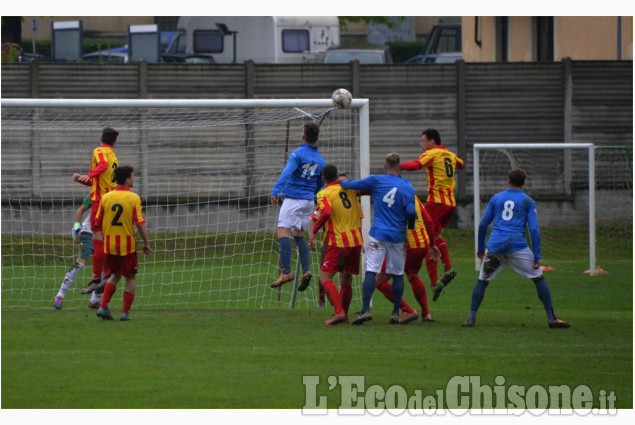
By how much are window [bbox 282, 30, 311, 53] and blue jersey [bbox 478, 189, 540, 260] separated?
72.2ft

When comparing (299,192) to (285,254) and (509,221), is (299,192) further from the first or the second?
(509,221)

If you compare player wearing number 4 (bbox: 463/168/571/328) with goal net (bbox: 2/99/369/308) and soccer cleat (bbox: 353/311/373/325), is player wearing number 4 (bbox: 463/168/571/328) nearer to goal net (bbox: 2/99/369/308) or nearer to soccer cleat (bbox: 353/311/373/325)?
soccer cleat (bbox: 353/311/373/325)

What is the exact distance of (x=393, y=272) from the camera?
11.3 m

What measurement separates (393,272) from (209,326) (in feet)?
6.90

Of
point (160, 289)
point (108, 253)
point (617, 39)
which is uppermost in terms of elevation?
point (617, 39)

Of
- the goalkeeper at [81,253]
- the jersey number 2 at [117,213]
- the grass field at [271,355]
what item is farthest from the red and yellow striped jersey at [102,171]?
the grass field at [271,355]

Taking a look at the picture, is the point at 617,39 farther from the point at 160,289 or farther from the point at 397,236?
the point at 397,236

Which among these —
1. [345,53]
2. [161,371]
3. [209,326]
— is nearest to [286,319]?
[209,326]

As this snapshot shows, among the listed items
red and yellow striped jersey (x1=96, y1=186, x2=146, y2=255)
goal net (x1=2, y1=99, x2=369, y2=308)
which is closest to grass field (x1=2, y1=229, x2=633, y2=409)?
red and yellow striped jersey (x1=96, y1=186, x2=146, y2=255)

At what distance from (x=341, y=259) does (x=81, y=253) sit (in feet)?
12.0

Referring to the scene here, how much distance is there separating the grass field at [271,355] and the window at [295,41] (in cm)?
2026

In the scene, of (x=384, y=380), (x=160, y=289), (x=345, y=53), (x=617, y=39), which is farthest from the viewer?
(x=345, y=53)

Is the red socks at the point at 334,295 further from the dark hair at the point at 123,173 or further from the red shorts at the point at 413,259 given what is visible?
the dark hair at the point at 123,173

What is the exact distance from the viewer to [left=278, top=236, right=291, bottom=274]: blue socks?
41.4 feet
